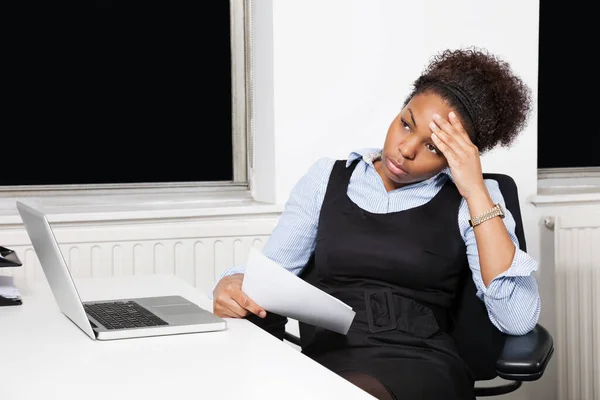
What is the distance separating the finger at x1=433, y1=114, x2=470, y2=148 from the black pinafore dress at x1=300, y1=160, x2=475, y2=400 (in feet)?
0.49

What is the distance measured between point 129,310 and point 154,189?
1405mm

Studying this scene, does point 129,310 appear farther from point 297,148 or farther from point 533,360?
point 297,148

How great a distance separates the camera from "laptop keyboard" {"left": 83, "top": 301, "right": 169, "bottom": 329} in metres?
1.46

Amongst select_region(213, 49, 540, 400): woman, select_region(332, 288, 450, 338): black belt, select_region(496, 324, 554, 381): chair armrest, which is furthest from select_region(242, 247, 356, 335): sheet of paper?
select_region(496, 324, 554, 381): chair armrest

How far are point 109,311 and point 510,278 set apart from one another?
85cm

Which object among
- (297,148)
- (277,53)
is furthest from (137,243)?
(277,53)

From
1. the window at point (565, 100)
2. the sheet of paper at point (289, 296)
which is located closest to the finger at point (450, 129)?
the sheet of paper at point (289, 296)

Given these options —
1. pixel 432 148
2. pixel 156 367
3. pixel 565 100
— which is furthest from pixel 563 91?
pixel 156 367

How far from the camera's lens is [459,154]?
70.6 inches

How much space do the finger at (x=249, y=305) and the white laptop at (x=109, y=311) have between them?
72 mm

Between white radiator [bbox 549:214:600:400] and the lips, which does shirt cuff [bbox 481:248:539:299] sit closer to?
the lips

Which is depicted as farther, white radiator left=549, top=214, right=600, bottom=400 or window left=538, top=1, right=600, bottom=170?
window left=538, top=1, right=600, bottom=170

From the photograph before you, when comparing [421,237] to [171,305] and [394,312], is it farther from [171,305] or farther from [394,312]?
[171,305]

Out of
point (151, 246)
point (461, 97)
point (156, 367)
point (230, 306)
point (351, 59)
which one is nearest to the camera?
point (156, 367)
